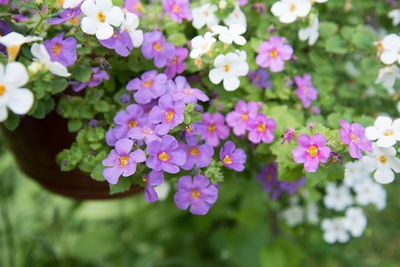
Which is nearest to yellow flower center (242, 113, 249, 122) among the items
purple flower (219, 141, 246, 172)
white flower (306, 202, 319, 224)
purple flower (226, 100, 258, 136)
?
purple flower (226, 100, 258, 136)

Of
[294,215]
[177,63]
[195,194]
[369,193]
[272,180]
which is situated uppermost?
[177,63]

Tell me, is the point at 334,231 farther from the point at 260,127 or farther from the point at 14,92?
the point at 14,92

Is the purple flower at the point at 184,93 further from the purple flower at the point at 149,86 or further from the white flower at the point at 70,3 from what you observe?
the white flower at the point at 70,3

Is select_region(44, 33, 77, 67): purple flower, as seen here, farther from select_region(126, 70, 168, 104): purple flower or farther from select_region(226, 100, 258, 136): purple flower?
select_region(226, 100, 258, 136): purple flower

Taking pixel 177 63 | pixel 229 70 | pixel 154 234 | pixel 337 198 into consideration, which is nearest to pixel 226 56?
pixel 229 70

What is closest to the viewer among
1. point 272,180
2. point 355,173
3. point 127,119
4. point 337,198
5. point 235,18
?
point 127,119

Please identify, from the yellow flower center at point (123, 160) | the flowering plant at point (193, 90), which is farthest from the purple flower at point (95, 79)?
the yellow flower center at point (123, 160)

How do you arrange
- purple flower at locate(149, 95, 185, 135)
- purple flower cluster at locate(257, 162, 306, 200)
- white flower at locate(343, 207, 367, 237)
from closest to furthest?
purple flower at locate(149, 95, 185, 135) → purple flower cluster at locate(257, 162, 306, 200) → white flower at locate(343, 207, 367, 237)
